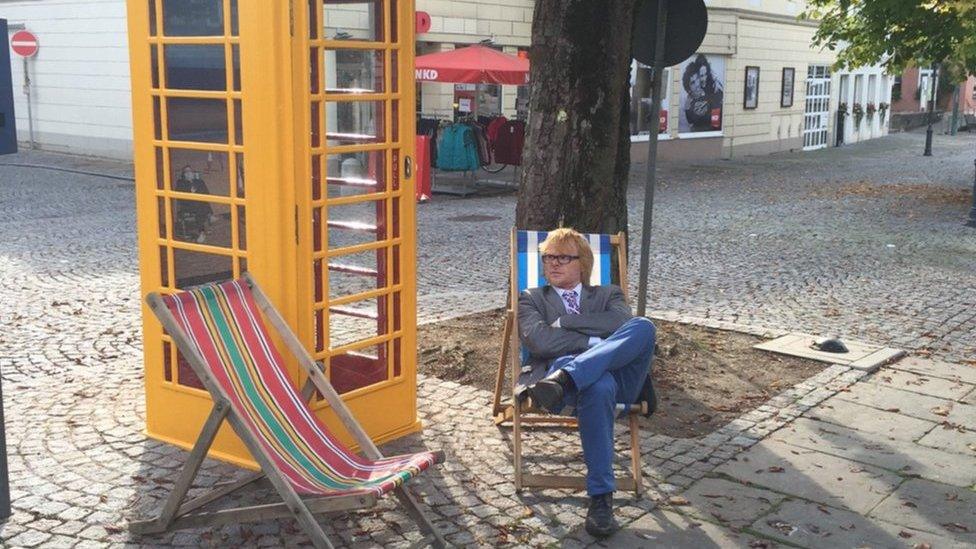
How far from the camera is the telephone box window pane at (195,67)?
16.5ft

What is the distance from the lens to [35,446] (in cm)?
556

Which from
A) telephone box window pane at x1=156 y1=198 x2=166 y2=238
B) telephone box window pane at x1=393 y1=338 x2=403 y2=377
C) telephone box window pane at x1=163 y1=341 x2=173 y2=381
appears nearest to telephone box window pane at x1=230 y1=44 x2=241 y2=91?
telephone box window pane at x1=156 y1=198 x2=166 y2=238

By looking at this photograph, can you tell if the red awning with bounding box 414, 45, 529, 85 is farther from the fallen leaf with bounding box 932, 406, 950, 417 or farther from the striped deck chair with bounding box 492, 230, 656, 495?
the fallen leaf with bounding box 932, 406, 950, 417

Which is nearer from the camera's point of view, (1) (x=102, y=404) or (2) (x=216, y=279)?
(2) (x=216, y=279)

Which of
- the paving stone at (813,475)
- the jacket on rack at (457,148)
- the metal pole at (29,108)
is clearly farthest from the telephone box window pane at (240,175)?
the metal pole at (29,108)

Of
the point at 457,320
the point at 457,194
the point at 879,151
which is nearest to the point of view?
the point at 457,320

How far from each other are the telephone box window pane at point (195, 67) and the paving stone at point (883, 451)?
11.5 ft

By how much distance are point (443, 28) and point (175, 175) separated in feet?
59.9

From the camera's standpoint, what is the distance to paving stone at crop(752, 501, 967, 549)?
183 inches

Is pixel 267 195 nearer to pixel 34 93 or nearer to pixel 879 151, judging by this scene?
pixel 34 93

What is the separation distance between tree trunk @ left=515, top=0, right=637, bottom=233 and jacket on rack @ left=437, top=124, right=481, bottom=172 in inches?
478

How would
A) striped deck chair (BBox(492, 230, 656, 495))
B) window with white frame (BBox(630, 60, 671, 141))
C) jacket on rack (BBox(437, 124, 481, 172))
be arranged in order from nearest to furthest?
striped deck chair (BBox(492, 230, 656, 495)) < jacket on rack (BBox(437, 124, 481, 172)) < window with white frame (BBox(630, 60, 671, 141))

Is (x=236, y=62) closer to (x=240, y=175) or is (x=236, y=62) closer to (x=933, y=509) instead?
(x=240, y=175)

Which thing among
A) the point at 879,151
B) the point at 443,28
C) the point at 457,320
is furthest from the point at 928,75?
the point at 457,320
